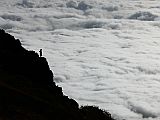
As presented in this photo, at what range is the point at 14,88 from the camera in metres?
48.9

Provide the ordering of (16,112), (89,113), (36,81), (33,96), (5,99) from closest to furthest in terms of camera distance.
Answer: (16,112), (5,99), (33,96), (89,113), (36,81)

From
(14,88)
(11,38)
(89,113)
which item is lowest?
(89,113)

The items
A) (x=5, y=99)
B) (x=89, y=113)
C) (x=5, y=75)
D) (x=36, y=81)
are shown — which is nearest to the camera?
(x=5, y=99)

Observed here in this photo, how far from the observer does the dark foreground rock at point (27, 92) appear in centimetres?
4256

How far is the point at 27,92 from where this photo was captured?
4953cm

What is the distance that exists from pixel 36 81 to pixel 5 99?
20.1m

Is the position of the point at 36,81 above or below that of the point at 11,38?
below

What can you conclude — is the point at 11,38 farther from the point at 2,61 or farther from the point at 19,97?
the point at 19,97

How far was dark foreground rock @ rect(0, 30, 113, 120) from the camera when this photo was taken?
4256cm

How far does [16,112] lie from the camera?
40.8 metres

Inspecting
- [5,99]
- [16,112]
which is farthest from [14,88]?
[16,112]

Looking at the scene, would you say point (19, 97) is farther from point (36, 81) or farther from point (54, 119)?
point (36, 81)

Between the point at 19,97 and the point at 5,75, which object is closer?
the point at 19,97

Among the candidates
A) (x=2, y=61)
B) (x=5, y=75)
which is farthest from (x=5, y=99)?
(x=2, y=61)
